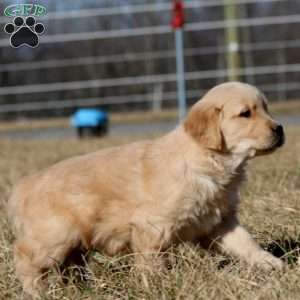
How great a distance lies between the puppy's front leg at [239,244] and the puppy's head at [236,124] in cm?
29

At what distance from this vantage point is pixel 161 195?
9.04ft

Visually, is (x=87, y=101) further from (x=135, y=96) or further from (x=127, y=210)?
(x=127, y=210)

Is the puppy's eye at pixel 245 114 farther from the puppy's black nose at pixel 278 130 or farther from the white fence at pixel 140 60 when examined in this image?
the white fence at pixel 140 60

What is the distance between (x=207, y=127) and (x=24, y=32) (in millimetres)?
1631

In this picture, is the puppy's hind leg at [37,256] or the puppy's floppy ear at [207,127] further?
the puppy's floppy ear at [207,127]

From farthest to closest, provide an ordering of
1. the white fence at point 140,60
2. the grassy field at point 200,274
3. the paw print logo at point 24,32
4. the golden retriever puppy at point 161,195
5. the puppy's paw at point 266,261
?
1. the white fence at point 140,60
2. the paw print logo at point 24,32
3. the golden retriever puppy at point 161,195
4. the puppy's paw at point 266,261
5. the grassy field at point 200,274

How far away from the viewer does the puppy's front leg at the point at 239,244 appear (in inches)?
107

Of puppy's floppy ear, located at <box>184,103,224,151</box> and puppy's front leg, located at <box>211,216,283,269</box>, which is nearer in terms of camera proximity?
puppy's front leg, located at <box>211,216,283,269</box>

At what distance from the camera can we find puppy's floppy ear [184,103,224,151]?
9.31ft

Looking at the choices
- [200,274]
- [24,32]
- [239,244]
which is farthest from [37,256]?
[24,32]

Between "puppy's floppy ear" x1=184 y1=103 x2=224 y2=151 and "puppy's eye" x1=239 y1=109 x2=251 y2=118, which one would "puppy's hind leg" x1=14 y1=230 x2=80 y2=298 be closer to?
"puppy's floppy ear" x1=184 y1=103 x2=224 y2=151

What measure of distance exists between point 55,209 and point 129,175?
0.30 m

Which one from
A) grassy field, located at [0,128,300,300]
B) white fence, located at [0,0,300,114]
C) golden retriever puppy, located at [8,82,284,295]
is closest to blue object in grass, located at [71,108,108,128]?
white fence, located at [0,0,300,114]

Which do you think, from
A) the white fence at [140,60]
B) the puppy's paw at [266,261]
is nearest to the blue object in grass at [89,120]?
the white fence at [140,60]
